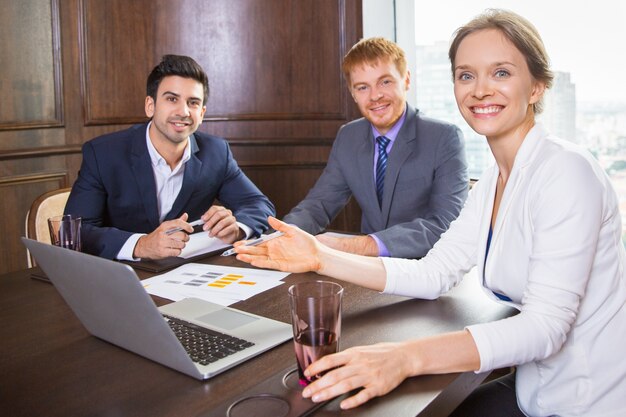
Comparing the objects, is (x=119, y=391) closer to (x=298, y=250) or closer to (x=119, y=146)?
(x=298, y=250)

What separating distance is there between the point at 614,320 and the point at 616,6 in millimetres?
2351

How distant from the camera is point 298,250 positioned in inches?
63.6

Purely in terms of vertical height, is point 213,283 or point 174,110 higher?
point 174,110

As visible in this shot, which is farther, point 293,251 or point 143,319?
point 293,251

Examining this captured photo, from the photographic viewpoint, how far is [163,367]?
1139mm

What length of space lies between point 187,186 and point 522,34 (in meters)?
1.51

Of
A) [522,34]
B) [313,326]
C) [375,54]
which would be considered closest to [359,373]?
[313,326]

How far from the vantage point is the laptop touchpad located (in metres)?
1.31

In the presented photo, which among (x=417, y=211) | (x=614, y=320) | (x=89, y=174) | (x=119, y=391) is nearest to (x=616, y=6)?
(x=417, y=211)

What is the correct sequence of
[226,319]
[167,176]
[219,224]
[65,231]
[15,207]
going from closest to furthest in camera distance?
[226,319]
[65,231]
[219,224]
[167,176]
[15,207]

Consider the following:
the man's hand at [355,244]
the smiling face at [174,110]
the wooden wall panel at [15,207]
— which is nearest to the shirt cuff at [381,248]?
the man's hand at [355,244]

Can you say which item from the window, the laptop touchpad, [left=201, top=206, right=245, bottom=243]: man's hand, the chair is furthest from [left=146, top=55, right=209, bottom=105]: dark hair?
the window

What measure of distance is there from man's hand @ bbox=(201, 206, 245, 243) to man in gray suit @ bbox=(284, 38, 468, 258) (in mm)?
279

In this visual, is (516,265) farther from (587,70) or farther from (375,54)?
(587,70)
